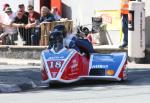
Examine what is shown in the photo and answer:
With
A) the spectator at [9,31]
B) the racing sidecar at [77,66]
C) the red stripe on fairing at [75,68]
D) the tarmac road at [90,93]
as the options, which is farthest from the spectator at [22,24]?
the red stripe on fairing at [75,68]

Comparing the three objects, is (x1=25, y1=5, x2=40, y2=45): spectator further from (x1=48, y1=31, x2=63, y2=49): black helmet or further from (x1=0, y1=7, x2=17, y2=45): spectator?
(x1=48, y1=31, x2=63, y2=49): black helmet

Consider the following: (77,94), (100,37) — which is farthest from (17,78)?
(100,37)

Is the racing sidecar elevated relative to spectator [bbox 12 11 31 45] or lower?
lower

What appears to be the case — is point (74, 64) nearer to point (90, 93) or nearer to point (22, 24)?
point (90, 93)

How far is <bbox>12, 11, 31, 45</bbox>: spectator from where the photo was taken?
21641mm

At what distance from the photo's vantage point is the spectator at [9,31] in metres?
22.1

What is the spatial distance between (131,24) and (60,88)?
528 cm

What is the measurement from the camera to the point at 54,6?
907 inches

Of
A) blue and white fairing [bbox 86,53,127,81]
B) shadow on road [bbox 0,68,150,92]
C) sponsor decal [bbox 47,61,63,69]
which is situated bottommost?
shadow on road [bbox 0,68,150,92]

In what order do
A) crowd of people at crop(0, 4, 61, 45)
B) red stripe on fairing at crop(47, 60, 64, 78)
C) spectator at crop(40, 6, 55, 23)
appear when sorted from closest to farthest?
1. red stripe on fairing at crop(47, 60, 64, 78)
2. spectator at crop(40, 6, 55, 23)
3. crowd of people at crop(0, 4, 61, 45)

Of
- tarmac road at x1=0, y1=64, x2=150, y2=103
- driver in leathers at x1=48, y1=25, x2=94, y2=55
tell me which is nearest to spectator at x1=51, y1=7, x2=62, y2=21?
tarmac road at x1=0, y1=64, x2=150, y2=103

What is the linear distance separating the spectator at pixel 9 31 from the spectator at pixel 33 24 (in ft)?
2.40

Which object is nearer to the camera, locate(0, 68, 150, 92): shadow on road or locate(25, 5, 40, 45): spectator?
locate(0, 68, 150, 92): shadow on road

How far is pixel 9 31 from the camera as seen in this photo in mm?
22109
